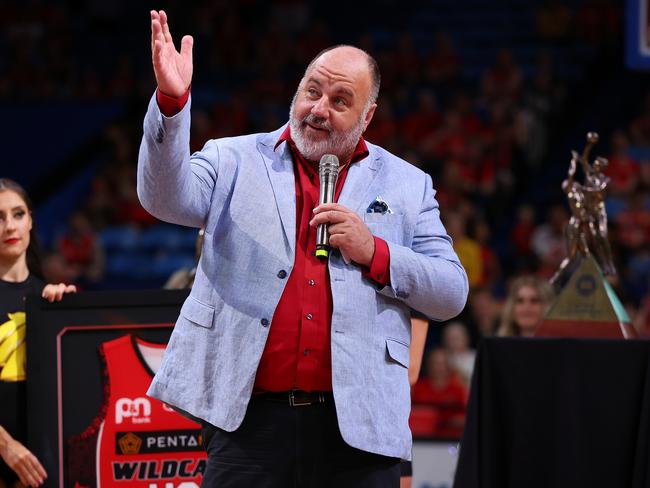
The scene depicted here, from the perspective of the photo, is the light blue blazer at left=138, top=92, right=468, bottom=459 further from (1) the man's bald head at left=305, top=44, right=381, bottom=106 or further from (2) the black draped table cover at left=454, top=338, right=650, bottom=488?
(2) the black draped table cover at left=454, top=338, right=650, bottom=488

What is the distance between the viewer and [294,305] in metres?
2.96

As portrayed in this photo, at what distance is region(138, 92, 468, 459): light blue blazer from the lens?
2889 mm


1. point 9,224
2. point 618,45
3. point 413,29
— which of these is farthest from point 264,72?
point 9,224

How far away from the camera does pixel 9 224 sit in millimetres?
4543

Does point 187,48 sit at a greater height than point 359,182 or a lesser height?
greater

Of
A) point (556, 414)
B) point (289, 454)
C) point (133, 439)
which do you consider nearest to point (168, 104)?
point (289, 454)

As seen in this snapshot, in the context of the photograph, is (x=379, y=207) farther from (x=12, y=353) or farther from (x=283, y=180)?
(x=12, y=353)

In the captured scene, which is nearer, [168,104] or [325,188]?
[168,104]

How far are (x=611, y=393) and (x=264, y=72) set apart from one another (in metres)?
12.2

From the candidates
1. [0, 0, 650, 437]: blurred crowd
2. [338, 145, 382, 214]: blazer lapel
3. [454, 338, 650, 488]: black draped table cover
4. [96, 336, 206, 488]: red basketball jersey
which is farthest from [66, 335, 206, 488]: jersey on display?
[0, 0, 650, 437]: blurred crowd

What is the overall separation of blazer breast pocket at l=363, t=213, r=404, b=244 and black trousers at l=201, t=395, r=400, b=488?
0.48 meters

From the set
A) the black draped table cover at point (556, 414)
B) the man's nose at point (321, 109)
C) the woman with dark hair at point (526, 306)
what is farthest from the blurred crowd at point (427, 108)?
the man's nose at point (321, 109)

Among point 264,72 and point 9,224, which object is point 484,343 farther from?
point 264,72

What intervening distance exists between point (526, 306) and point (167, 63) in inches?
137
